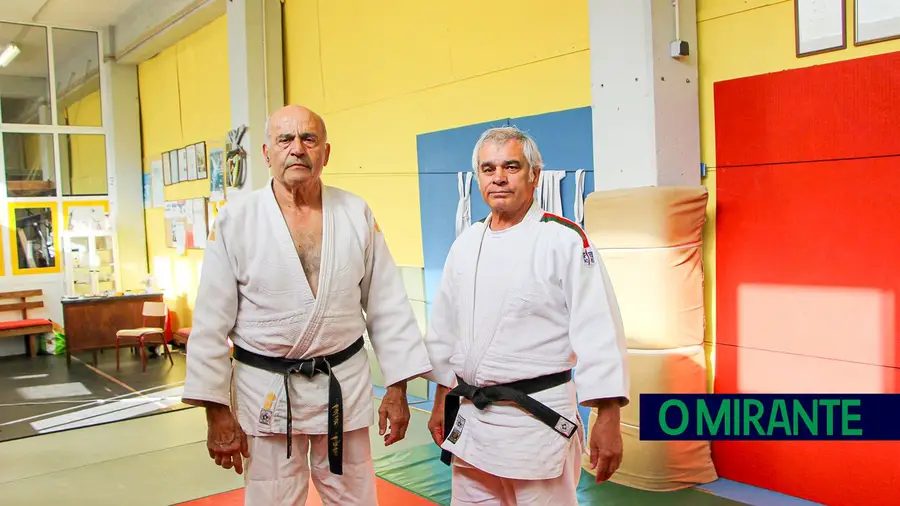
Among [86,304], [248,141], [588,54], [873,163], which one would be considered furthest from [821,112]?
[86,304]

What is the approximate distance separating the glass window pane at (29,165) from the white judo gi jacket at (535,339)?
8.52 m

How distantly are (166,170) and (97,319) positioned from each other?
201 cm

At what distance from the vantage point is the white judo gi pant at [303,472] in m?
2.04

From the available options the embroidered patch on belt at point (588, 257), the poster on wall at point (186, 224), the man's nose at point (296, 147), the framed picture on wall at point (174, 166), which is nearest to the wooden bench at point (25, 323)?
the poster on wall at point (186, 224)

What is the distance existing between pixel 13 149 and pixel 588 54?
774 centimetres

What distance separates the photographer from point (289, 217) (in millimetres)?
2133

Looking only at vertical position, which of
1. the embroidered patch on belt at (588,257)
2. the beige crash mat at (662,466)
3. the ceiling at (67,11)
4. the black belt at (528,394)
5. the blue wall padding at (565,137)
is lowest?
the beige crash mat at (662,466)

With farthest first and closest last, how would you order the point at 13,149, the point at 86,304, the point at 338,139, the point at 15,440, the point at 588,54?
1. the point at 13,149
2. the point at 86,304
3. the point at 338,139
4. the point at 15,440
5. the point at 588,54

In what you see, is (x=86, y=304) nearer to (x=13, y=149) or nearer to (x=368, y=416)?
(x=13, y=149)

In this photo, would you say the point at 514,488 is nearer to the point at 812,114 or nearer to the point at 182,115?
the point at 812,114

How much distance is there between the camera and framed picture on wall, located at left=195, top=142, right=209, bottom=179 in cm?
783

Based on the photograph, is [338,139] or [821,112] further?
[338,139]

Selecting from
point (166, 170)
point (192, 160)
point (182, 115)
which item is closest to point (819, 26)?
point (192, 160)

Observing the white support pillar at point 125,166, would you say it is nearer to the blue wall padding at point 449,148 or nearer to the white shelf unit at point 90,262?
the white shelf unit at point 90,262
